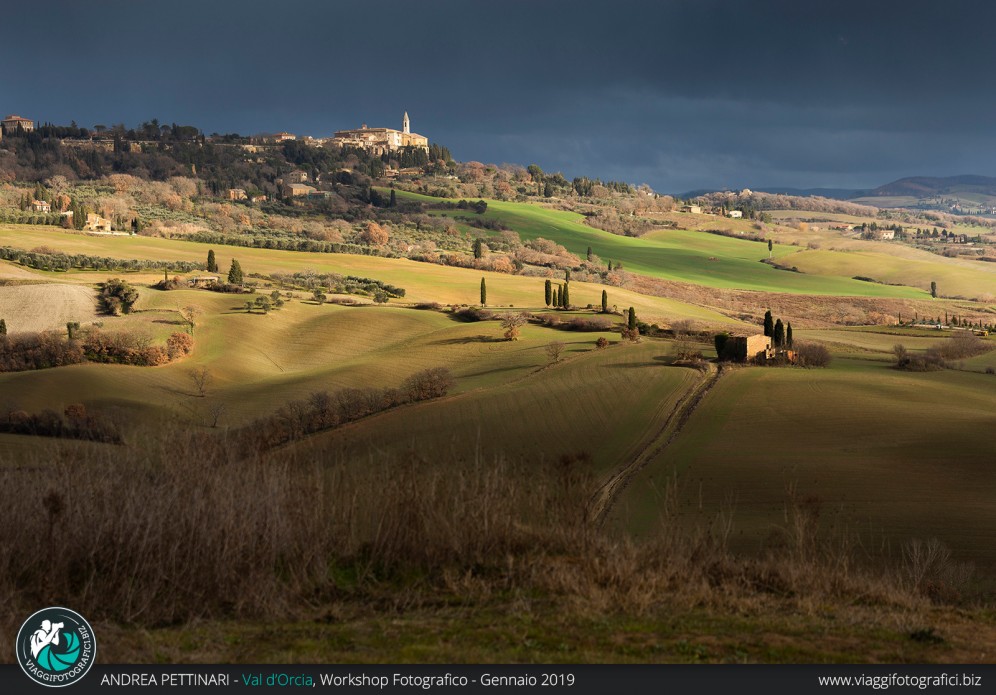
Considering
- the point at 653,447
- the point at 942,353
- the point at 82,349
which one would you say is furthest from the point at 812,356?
the point at 82,349

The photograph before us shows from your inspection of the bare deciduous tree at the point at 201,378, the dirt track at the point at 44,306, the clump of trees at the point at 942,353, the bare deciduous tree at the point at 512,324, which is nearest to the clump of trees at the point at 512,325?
the bare deciduous tree at the point at 512,324

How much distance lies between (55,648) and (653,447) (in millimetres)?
30804

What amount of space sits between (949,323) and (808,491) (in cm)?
7018

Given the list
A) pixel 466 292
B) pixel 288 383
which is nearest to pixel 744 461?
pixel 288 383

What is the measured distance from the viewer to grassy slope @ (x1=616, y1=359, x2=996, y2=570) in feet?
95.3

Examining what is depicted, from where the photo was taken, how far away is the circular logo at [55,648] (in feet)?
38.0

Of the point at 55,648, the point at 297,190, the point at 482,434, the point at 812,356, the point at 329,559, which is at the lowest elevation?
the point at 482,434

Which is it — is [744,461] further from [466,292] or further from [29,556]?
[466,292]

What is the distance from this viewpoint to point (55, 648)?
1179 cm

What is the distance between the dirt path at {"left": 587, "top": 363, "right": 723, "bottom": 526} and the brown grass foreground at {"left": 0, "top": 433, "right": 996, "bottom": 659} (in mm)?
9295

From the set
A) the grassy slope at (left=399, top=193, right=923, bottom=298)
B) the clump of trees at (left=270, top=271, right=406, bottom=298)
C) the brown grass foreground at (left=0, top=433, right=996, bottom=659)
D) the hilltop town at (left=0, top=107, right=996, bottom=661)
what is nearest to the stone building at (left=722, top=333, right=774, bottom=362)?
the hilltop town at (left=0, top=107, right=996, bottom=661)

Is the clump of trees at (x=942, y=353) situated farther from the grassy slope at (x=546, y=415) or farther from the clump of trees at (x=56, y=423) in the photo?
the clump of trees at (x=56, y=423)

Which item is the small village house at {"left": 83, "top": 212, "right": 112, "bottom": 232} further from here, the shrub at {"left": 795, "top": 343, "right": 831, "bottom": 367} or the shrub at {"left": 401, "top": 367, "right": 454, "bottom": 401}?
the shrub at {"left": 795, "top": 343, "right": 831, "bottom": 367}

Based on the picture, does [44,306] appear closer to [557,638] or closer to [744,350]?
[744,350]
